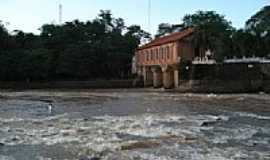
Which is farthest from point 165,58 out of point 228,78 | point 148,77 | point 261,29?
point 261,29

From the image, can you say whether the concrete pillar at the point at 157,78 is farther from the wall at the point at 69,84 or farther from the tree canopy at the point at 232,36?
the tree canopy at the point at 232,36

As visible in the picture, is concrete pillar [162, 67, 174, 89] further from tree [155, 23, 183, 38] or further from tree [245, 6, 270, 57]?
tree [155, 23, 183, 38]

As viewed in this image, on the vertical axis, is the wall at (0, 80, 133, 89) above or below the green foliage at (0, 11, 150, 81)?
below

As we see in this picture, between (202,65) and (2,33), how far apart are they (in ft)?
101

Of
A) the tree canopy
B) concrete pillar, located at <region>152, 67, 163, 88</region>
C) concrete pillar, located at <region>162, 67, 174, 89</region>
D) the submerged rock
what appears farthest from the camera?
concrete pillar, located at <region>152, 67, 163, 88</region>

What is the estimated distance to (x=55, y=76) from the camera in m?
70.3

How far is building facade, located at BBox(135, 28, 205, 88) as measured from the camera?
55875mm

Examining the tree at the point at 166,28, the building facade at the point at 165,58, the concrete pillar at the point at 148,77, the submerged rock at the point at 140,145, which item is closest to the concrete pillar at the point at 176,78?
the building facade at the point at 165,58

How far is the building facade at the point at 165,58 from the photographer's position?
183 ft

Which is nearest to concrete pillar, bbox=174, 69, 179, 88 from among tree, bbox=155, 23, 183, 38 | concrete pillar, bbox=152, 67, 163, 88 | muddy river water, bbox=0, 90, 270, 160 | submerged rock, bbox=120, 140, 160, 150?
concrete pillar, bbox=152, 67, 163, 88

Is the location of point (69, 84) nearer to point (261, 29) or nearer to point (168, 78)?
point (168, 78)

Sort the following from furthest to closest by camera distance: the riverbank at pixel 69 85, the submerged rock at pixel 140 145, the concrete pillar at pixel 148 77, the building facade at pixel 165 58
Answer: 1. the concrete pillar at pixel 148 77
2. the riverbank at pixel 69 85
3. the building facade at pixel 165 58
4. the submerged rock at pixel 140 145

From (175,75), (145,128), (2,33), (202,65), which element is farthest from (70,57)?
(145,128)

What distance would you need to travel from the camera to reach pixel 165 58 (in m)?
61.3
